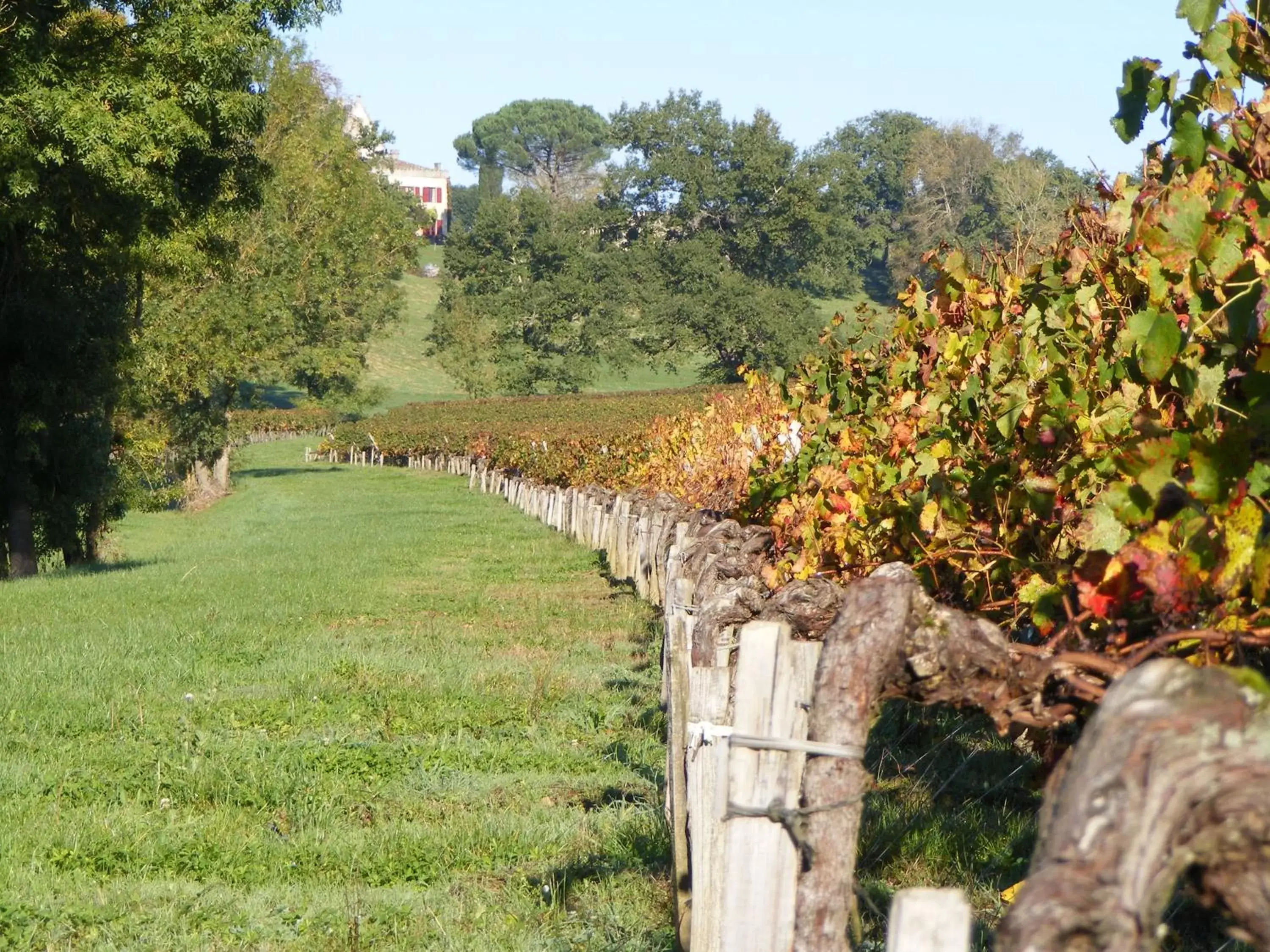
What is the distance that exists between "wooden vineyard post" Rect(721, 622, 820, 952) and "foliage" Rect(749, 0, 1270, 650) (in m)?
0.61

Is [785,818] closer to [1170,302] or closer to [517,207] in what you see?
[1170,302]

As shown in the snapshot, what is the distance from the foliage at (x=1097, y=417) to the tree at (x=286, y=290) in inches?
810

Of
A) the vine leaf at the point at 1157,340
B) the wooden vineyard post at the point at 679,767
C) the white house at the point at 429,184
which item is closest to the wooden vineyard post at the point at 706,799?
the wooden vineyard post at the point at 679,767

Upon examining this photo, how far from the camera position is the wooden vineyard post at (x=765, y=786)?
3367mm

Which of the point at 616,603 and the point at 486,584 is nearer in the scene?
the point at 616,603

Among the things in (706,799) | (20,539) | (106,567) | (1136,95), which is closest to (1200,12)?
(1136,95)

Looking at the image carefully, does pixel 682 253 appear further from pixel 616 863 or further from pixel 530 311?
pixel 616 863

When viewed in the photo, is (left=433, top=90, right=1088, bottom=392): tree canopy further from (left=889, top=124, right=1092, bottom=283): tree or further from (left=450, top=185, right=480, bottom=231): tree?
(left=450, top=185, right=480, bottom=231): tree

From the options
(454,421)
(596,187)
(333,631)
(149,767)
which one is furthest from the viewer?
(596,187)

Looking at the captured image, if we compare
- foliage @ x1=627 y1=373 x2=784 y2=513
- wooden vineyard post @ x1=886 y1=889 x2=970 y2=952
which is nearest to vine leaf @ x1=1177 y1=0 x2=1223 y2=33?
wooden vineyard post @ x1=886 y1=889 x2=970 y2=952

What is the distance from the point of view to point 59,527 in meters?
23.9

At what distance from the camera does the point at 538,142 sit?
598 ft

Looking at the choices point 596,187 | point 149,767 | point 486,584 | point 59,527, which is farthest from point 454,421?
point 596,187

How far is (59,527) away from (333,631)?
36.9 feet
